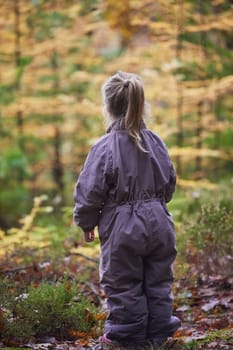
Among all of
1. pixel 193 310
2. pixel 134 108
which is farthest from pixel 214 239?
pixel 134 108

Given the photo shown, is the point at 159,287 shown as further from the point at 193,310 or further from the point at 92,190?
the point at 193,310

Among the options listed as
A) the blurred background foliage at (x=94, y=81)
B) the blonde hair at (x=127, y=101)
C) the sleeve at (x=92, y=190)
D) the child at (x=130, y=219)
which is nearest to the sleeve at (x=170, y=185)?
the child at (x=130, y=219)

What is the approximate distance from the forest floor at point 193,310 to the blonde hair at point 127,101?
1.21 meters

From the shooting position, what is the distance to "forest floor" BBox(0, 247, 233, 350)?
3543 mm

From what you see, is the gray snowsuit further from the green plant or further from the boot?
the green plant

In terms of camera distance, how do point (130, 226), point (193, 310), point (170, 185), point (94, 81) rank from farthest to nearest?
point (94, 81), point (193, 310), point (170, 185), point (130, 226)

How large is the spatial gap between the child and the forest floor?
0.72 feet

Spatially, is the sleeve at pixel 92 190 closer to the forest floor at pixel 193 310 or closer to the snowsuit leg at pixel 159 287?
the snowsuit leg at pixel 159 287

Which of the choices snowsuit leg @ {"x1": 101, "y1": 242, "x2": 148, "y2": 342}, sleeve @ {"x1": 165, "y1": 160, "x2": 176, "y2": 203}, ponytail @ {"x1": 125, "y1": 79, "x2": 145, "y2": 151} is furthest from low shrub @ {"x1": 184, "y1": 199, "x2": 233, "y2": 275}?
ponytail @ {"x1": 125, "y1": 79, "x2": 145, "y2": 151}

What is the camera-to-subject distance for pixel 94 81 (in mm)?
12484

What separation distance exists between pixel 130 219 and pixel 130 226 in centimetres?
4

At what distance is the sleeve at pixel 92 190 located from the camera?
12.2ft

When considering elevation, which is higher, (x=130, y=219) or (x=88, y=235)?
(x=130, y=219)

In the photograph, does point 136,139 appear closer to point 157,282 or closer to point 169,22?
point 157,282
